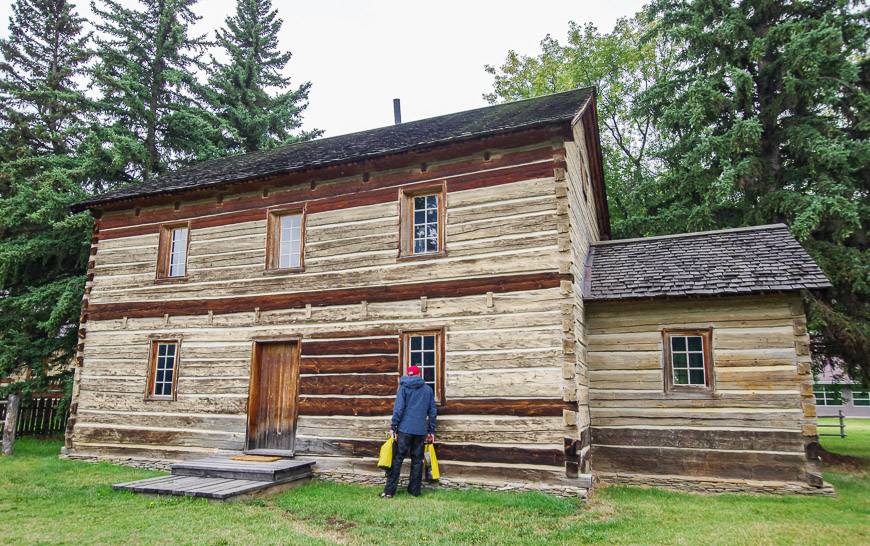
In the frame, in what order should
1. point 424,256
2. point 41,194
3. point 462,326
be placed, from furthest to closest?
1. point 41,194
2. point 424,256
3. point 462,326

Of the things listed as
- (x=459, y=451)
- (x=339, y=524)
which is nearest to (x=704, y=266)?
(x=459, y=451)

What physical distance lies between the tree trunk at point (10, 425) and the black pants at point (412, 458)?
963 cm

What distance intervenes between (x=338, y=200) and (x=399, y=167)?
1.47 m

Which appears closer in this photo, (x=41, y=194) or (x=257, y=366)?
(x=257, y=366)

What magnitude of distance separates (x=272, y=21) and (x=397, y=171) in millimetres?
17652

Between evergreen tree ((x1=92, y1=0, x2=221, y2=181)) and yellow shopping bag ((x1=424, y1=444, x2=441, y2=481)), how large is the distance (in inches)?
586

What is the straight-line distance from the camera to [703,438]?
32.4ft

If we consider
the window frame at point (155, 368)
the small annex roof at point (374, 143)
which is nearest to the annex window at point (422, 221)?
the small annex roof at point (374, 143)

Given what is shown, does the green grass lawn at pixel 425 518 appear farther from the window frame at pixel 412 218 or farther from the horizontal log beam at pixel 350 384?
the window frame at pixel 412 218

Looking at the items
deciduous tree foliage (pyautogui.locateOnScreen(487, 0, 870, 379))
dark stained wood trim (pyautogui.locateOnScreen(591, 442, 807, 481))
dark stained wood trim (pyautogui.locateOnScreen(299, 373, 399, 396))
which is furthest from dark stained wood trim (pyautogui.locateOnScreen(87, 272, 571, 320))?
deciduous tree foliage (pyautogui.locateOnScreen(487, 0, 870, 379))

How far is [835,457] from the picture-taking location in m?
13.7

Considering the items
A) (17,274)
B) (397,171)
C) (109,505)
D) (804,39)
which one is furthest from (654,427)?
(17,274)

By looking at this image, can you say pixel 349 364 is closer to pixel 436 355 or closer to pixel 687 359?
pixel 436 355

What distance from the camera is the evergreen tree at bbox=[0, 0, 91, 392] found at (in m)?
16.2
